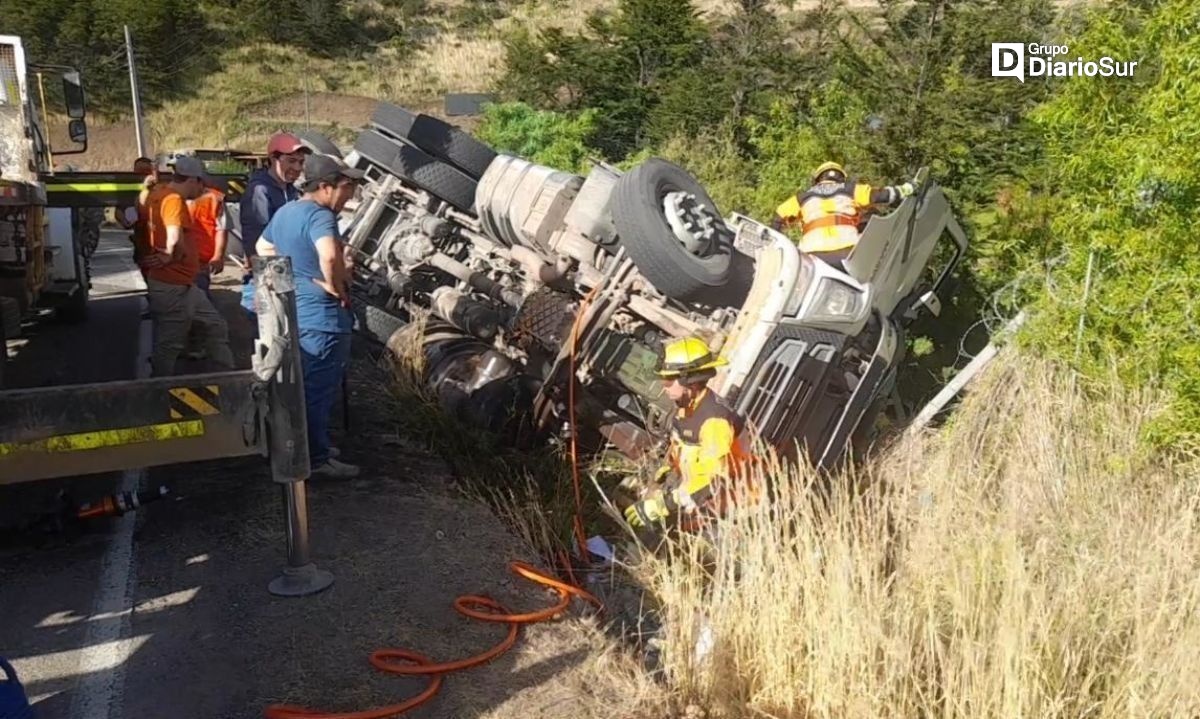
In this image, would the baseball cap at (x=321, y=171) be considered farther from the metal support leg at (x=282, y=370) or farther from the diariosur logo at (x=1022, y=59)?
the diariosur logo at (x=1022, y=59)

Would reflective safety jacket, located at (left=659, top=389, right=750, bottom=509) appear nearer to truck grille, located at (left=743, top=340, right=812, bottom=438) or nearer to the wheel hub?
truck grille, located at (left=743, top=340, right=812, bottom=438)

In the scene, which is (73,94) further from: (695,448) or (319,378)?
(695,448)

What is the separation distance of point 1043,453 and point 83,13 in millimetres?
35970

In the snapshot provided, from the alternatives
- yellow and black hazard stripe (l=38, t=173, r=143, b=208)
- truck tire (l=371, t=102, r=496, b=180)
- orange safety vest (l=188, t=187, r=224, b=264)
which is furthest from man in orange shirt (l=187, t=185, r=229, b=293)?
truck tire (l=371, t=102, r=496, b=180)

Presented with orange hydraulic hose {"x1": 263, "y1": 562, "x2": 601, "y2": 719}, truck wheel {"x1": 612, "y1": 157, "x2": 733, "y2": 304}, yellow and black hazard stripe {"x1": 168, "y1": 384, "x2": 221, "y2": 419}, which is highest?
truck wheel {"x1": 612, "y1": 157, "x2": 733, "y2": 304}

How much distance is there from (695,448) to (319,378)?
6.13ft

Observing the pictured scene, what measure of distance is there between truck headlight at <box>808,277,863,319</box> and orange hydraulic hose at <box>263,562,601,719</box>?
2182mm

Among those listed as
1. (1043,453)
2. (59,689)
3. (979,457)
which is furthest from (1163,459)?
(59,689)

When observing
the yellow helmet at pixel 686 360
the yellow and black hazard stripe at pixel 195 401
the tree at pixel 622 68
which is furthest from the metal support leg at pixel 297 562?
the tree at pixel 622 68

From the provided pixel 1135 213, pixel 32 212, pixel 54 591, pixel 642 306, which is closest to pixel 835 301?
pixel 642 306

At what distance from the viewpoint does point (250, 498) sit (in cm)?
441

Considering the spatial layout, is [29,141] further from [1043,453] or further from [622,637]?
[1043,453]

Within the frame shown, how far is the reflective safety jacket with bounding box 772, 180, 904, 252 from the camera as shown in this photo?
6238mm

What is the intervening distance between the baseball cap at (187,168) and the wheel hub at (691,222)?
3022 millimetres
